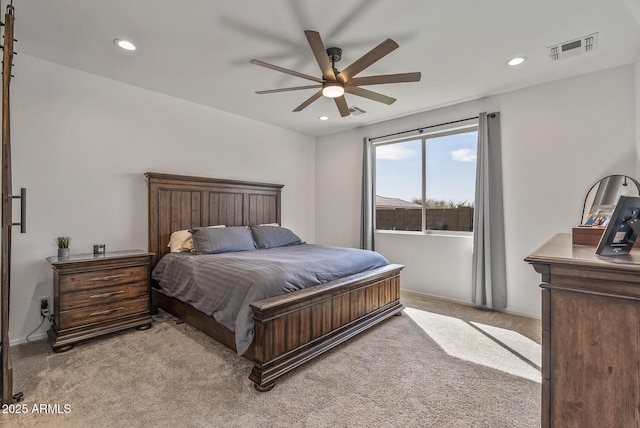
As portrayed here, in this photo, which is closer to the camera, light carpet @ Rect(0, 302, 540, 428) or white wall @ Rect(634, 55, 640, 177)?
light carpet @ Rect(0, 302, 540, 428)

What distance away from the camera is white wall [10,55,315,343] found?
2777mm

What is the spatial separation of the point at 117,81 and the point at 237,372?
3316 millimetres

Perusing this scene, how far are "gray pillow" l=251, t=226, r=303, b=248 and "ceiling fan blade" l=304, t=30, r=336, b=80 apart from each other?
229cm

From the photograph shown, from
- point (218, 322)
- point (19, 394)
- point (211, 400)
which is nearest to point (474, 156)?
point (218, 322)

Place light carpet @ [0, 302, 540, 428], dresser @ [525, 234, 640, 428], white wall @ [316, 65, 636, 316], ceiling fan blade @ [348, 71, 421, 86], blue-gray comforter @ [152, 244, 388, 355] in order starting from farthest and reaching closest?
white wall @ [316, 65, 636, 316] → ceiling fan blade @ [348, 71, 421, 86] → blue-gray comforter @ [152, 244, 388, 355] → light carpet @ [0, 302, 540, 428] → dresser @ [525, 234, 640, 428]

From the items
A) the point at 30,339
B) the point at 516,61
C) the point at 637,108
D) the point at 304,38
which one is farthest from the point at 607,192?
the point at 30,339

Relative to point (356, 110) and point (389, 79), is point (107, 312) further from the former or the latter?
point (356, 110)

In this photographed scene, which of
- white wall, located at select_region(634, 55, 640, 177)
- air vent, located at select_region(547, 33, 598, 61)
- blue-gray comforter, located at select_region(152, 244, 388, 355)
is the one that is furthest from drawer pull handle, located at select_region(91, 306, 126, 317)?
white wall, located at select_region(634, 55, 640, 177)

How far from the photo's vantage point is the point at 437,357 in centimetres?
247

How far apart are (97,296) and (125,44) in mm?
2252

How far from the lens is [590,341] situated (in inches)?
40.2

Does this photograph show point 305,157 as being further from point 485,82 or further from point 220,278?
point 220,278

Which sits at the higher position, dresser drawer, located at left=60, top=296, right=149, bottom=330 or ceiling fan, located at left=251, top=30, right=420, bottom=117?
ceiling fan, located at left=251, top=30, right=420, bottom=117

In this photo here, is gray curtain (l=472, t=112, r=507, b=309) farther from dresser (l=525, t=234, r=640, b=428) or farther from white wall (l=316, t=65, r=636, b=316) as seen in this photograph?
dresser (l=525, t=234, r=640, b=428)
